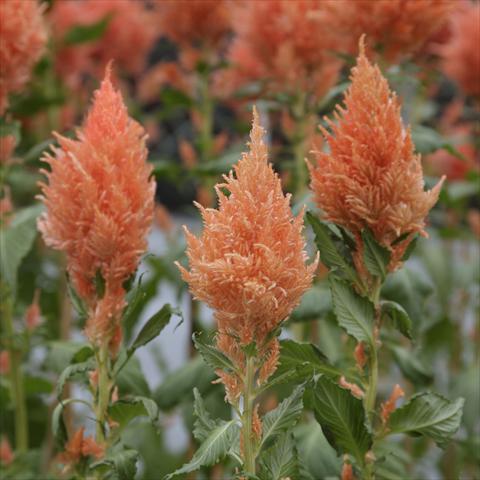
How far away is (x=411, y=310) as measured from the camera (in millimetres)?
2387

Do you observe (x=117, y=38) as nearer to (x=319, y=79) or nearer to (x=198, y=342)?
(x=319, y=79)

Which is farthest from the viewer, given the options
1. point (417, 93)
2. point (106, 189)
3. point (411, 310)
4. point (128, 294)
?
point (417, 93)

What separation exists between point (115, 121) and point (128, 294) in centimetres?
35

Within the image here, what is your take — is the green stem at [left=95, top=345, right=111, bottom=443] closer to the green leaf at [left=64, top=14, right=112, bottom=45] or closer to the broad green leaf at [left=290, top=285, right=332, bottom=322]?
the broad green leaf at [left=290, top=285, right=332, bottom=322]

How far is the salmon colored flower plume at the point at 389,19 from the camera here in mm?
2320

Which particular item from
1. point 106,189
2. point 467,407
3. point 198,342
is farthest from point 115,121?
point 467,407

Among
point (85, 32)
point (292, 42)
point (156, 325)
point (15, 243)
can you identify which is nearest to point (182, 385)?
point (15, 243)

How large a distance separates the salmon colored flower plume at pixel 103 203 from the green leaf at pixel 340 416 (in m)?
0.42

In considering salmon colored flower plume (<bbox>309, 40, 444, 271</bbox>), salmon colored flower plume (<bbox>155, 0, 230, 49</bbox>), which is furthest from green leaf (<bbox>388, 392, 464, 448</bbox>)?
salmon colored flower plume (<bbox>155, 0, 230, 49</bbox>)

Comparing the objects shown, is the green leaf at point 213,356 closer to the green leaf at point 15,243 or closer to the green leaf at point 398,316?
the green leaf at point 398,316

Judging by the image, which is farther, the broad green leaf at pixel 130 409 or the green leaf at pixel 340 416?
the broad green leaf at pixel 130 409

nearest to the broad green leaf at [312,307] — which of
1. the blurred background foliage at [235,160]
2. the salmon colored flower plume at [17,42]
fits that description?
the blurred background foliage at [235,160]

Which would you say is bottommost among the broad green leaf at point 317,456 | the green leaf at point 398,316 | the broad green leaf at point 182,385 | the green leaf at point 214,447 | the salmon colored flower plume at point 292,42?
the broad green leaf at point 317,456

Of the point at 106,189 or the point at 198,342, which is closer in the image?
the point at 198,342
